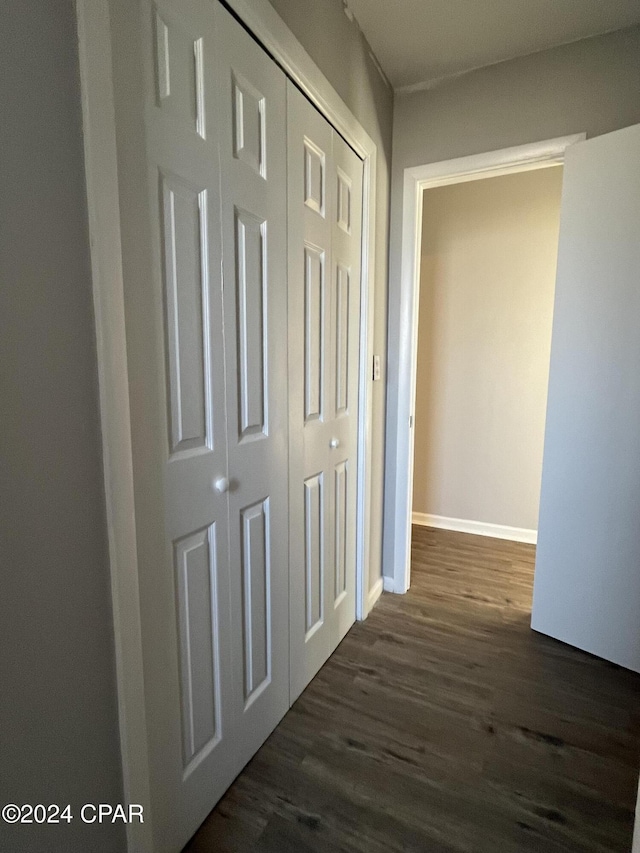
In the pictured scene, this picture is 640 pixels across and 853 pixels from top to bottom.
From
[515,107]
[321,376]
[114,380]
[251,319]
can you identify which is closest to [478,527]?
[321,376]

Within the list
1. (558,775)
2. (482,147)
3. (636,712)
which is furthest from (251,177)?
(636,712)

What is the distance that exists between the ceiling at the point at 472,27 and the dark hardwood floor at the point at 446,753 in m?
2.51

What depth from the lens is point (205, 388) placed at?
106 centimetres

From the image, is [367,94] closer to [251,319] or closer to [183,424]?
[251,319]

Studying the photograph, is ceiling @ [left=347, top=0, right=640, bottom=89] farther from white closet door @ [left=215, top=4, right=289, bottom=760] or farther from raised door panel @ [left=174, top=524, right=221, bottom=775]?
raised door panel @ [left=174, top=524, right=221, bottom=775]

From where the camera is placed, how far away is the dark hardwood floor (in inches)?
45.6

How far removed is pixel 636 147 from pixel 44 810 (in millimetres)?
2478

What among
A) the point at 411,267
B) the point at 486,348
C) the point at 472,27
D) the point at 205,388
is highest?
the point at 472,27

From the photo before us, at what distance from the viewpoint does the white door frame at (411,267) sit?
193cm

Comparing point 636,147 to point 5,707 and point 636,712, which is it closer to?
point 636,712

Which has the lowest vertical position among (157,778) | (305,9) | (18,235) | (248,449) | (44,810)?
(157,778)

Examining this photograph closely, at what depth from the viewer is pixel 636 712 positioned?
1.57m

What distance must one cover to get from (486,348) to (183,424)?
2614 mm

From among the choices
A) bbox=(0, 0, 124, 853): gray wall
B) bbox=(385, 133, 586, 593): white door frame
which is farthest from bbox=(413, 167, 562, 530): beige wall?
bbox=(0, 0, 124, 853): gray wall
